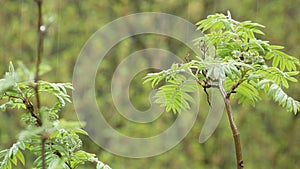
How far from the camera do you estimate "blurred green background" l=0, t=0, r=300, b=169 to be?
242cm

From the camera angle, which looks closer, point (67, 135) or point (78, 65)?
point (67, 135)

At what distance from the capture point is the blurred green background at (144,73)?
2424mm

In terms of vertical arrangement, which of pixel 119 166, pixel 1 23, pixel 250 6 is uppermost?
pixel 250 6

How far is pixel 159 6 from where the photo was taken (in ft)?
7.94

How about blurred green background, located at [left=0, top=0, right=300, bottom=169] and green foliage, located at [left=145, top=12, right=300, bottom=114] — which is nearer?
green foliage, located at [left=145, top=12, right=300, bottom=114]

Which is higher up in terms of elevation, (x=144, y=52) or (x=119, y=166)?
(x=144, y=52)

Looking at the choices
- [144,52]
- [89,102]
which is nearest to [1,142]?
[89,102]

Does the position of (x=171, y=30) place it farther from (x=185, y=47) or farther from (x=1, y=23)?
(x=1, y=23)

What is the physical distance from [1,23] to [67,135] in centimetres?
Answer: 196

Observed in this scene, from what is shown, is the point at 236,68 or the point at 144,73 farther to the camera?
the point at 144,73

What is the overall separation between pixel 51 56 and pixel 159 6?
648 millimetres

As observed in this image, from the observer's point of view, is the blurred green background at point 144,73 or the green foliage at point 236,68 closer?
the green foliage at point 236,68

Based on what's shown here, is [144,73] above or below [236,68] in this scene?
below

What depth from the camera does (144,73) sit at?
244 cm
